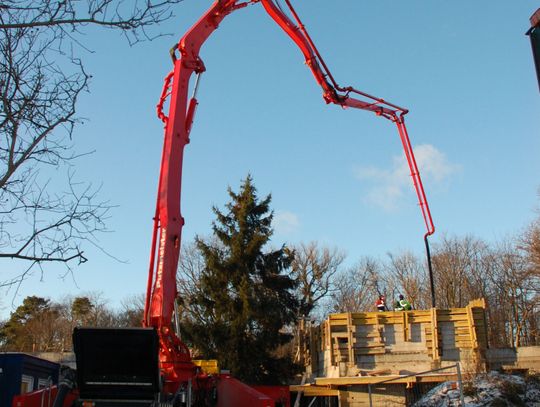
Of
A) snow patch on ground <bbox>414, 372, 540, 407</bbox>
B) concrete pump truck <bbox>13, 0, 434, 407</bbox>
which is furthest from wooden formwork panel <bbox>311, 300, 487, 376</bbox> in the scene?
concrete pump truck <bbox>13, 0, 434, 407</bbox>

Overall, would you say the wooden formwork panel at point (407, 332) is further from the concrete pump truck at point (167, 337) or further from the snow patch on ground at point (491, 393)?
the concrete pump truck at point (167, 337)

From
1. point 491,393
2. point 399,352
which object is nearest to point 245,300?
point 399,352

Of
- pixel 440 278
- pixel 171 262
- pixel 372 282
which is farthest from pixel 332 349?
pixel 372 282

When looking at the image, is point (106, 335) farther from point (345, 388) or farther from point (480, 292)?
point (480, 292)

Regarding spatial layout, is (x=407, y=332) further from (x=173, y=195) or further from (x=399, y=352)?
(x=173, y=195)

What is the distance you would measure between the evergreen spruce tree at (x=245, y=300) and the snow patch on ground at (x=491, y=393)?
887 cm

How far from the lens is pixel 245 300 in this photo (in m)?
24.0

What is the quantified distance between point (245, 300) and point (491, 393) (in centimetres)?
1115

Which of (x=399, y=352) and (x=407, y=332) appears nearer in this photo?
(x=399, y=352)

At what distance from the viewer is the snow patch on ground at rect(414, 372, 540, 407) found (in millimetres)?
15023

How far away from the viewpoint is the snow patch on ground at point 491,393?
15023 mm

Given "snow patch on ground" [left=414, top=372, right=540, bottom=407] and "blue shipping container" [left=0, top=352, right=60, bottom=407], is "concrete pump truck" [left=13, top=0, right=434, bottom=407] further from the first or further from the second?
"snow patch on ground" [left=414, top=372, right=540, bottom=407]

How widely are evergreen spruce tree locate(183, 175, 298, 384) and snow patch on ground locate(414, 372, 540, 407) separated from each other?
8.87 metres

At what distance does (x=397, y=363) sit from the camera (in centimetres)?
1991
